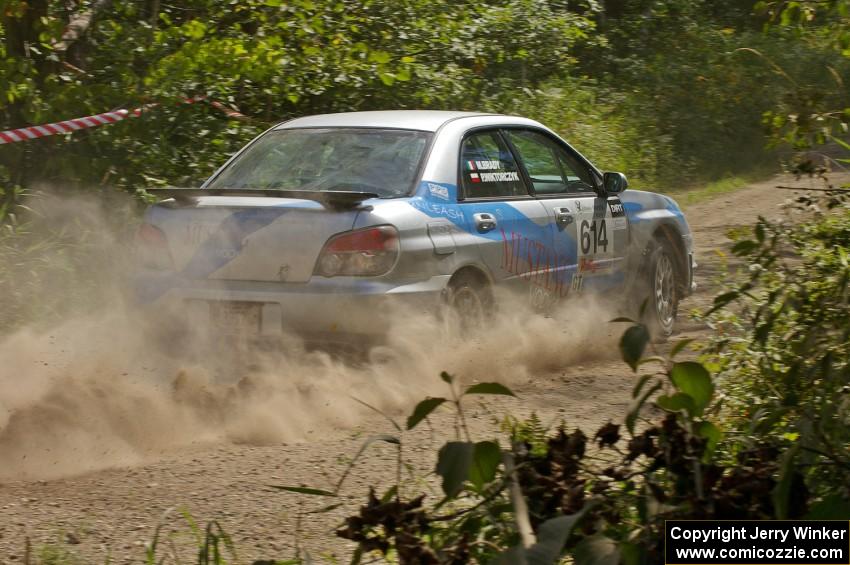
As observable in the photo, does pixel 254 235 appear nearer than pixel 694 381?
No

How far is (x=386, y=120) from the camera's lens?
7.43 m

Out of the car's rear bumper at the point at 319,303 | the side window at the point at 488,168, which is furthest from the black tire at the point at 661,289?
the car's rear bumper at the point at 319,303

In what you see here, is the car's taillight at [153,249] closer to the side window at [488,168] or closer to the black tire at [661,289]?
the side window at [488,168]

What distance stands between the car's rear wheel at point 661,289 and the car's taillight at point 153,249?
3.56 metres

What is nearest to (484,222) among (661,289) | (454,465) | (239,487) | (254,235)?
(254,235)

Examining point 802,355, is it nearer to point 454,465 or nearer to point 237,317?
point 454,465

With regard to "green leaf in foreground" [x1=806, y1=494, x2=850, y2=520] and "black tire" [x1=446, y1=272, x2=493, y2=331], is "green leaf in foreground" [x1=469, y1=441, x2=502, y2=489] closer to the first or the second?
"green leaf in foreground" [x1=806, y1=494, x2=850, y2=520]

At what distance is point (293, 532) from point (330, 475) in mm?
801

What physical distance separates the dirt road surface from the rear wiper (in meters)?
0.98

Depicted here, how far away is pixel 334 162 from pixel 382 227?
87 centimetres

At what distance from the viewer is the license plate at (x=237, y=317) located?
6.45 m

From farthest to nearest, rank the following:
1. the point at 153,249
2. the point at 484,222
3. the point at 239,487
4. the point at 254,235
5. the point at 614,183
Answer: the point at 614,183 → the point at 484,222 → the point at 153,249 → the point at 254,235 → the point at 239,487

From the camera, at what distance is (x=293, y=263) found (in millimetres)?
6410

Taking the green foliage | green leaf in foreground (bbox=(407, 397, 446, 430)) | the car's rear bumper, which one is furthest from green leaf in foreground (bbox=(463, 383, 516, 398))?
the car's rear bumper
